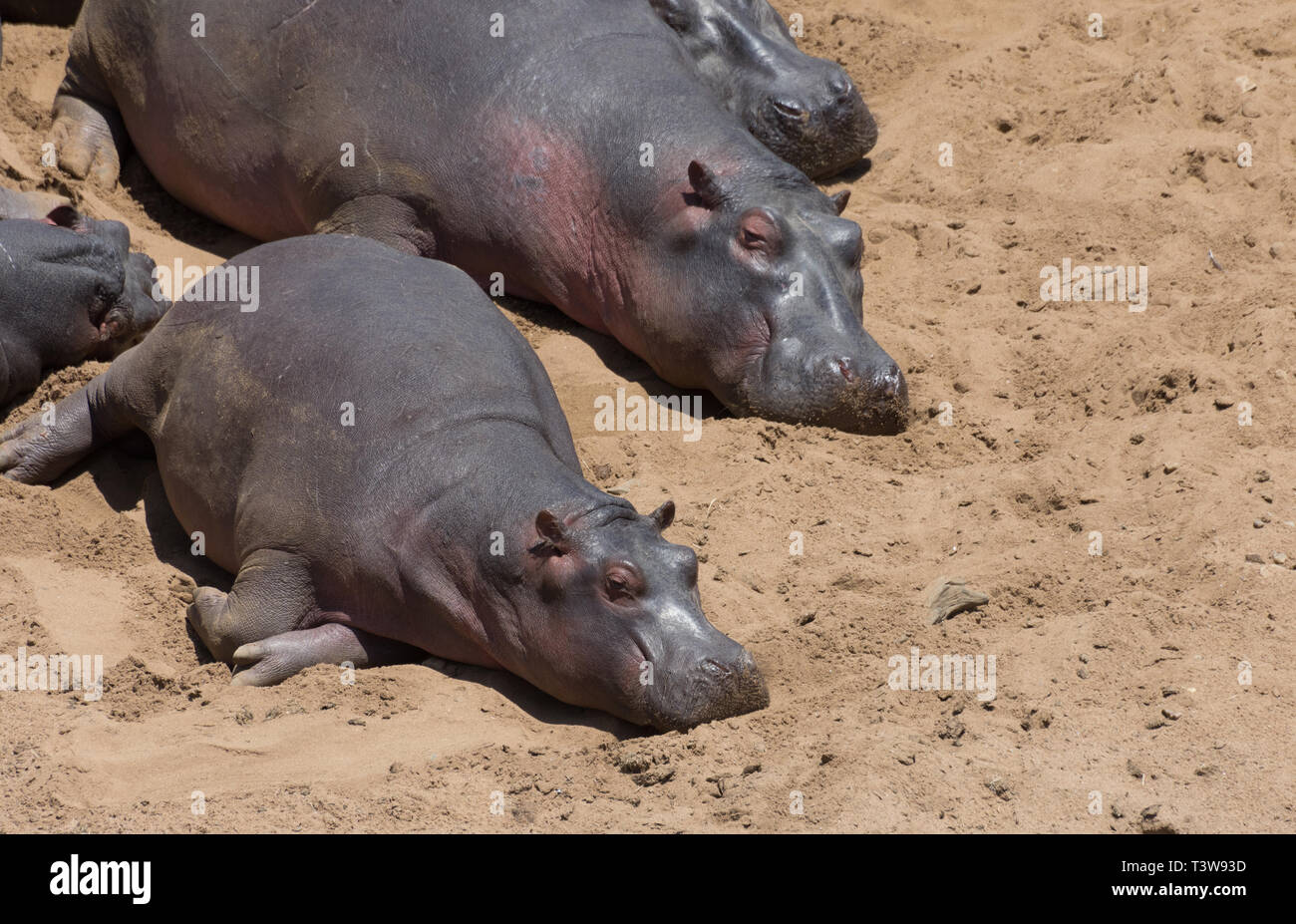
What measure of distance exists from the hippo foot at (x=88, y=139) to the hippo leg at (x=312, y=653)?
407 cm

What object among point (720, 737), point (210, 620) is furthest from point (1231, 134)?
point (210, 620)

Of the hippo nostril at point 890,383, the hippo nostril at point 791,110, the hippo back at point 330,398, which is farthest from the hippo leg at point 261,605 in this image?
the hippo nostril at point 791,110

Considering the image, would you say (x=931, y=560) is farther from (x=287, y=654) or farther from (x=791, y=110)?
(x=791, y=110)

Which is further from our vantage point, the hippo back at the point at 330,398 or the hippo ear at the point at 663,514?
the hippo back at the point at 330,398

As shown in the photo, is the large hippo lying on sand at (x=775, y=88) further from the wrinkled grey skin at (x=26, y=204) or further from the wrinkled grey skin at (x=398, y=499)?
the wrinkled grey skin at (x=26, y=204)

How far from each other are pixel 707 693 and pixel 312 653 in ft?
4.97

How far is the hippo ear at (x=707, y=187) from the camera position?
7.74 m

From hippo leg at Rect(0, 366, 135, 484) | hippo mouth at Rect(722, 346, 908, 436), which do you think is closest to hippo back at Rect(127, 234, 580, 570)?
hippo leg at Rect(0, 366, 135, 484)

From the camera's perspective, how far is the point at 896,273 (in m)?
8.55

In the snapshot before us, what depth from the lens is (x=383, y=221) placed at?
798cm

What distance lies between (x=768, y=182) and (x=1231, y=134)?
2.91 metres

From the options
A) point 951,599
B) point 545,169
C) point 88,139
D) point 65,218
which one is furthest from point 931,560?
point 88,139

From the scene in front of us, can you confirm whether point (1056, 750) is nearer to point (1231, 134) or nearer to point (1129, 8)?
point (1231, 134)

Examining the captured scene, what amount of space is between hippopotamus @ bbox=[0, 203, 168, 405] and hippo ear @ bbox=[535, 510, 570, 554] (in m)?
3.01
